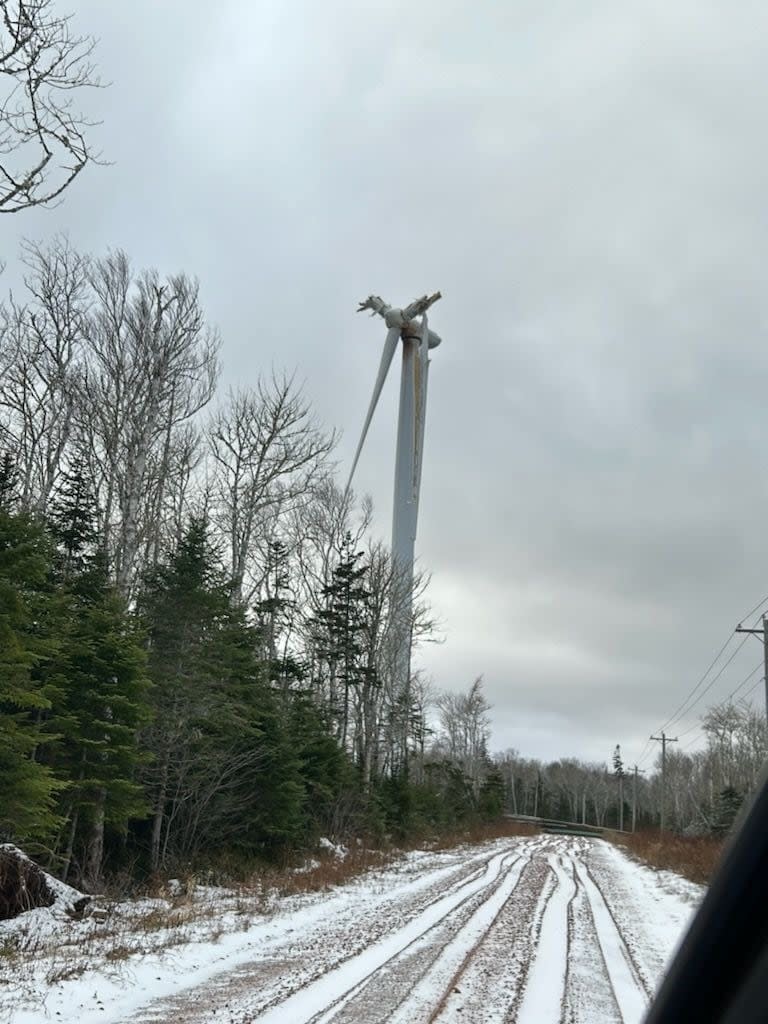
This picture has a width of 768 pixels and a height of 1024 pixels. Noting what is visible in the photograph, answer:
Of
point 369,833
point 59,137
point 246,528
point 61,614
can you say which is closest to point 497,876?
point 369,833

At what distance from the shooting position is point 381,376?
4484 cm

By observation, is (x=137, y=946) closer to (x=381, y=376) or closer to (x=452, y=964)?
(x=452, y=964)

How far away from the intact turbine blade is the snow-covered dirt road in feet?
92.0

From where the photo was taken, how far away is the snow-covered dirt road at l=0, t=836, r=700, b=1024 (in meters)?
7.73

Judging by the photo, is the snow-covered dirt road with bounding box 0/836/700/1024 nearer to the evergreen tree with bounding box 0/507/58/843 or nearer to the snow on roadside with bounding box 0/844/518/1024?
the snow on roadside with bounding box 0/844/518/1024

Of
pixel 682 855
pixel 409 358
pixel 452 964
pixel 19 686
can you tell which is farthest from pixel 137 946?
pixel 409 358

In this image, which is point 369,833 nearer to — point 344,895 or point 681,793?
point 344,895

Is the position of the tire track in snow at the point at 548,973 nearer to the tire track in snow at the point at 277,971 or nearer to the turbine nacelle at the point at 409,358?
the tire track in snow at the point at 277,971

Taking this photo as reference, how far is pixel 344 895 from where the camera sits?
16922 millimetres

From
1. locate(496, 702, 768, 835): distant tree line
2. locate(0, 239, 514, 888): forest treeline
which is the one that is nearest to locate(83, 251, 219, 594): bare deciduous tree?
locate(0, 239, 514, 888): forest treeline

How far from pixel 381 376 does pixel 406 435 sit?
10.9 feet

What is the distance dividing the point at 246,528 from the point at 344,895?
49.5ft

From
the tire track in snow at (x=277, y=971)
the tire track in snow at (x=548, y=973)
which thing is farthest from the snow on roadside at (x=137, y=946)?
the tire track in snow at (x=548, y=973)

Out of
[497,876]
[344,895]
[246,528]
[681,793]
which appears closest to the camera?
[344,895]
